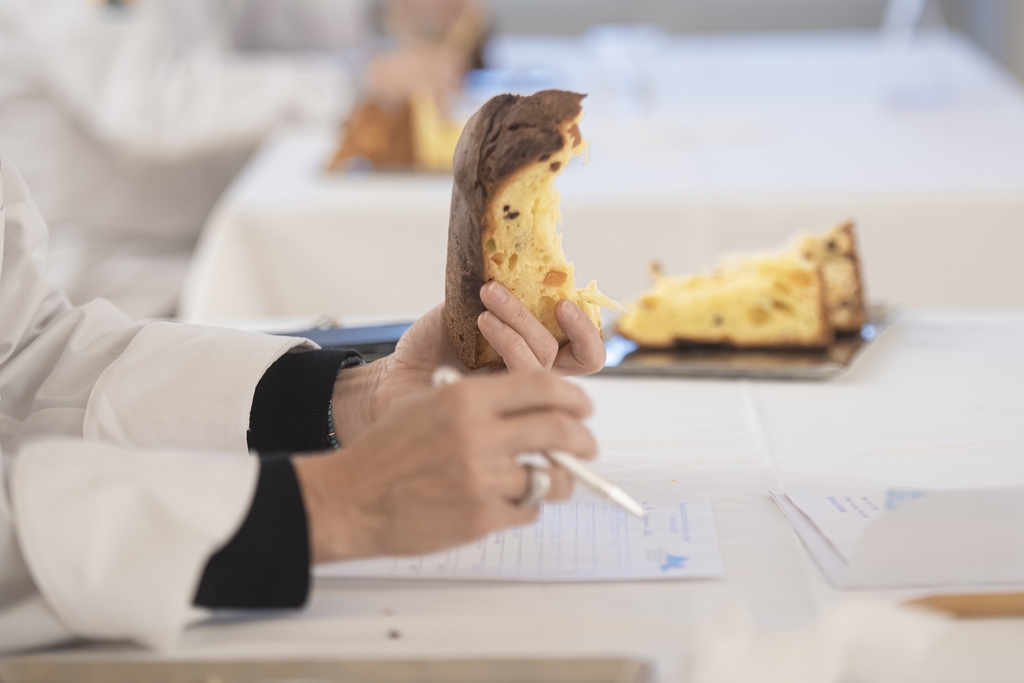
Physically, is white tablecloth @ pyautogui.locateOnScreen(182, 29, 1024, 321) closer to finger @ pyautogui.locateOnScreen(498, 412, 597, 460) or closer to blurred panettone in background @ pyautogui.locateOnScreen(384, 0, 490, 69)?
blurred panettone in background @ pyautogui.locateOnScreen(384, 0, 490, 69)

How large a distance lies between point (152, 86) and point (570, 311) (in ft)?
5.45

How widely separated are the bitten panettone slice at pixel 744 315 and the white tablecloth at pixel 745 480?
0.08 m

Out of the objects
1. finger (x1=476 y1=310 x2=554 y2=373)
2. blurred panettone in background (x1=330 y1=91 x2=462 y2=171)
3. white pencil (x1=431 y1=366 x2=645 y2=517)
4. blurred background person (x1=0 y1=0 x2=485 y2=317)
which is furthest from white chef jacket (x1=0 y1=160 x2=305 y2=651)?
blurred background person (x1=0 y1=0 x2=485 y2=317)

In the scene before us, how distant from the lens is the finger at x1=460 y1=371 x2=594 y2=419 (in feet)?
1.94

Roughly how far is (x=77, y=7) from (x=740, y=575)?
197 cm

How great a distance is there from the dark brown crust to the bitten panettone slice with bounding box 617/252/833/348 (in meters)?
0.36

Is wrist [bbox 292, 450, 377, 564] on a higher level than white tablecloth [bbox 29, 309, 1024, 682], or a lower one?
higher

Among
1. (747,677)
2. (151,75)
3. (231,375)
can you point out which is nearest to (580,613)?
(747,677)

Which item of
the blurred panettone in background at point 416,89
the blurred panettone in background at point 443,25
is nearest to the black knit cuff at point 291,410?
the blurred panettone in background at point 416,89

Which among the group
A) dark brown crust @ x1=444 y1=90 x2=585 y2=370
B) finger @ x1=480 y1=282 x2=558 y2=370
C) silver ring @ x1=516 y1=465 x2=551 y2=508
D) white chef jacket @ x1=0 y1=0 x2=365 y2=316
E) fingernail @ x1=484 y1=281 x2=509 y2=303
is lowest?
white chef jacket @ x1=0 y1=0 x2=365 y2=316

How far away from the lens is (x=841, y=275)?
1.19 m

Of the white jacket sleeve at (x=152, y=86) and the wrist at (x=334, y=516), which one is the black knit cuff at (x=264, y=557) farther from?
the white jacket sleeve at (x=152, y=86)

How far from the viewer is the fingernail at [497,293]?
2.53ft

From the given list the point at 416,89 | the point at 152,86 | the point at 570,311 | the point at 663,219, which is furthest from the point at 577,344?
the point at 152,86
